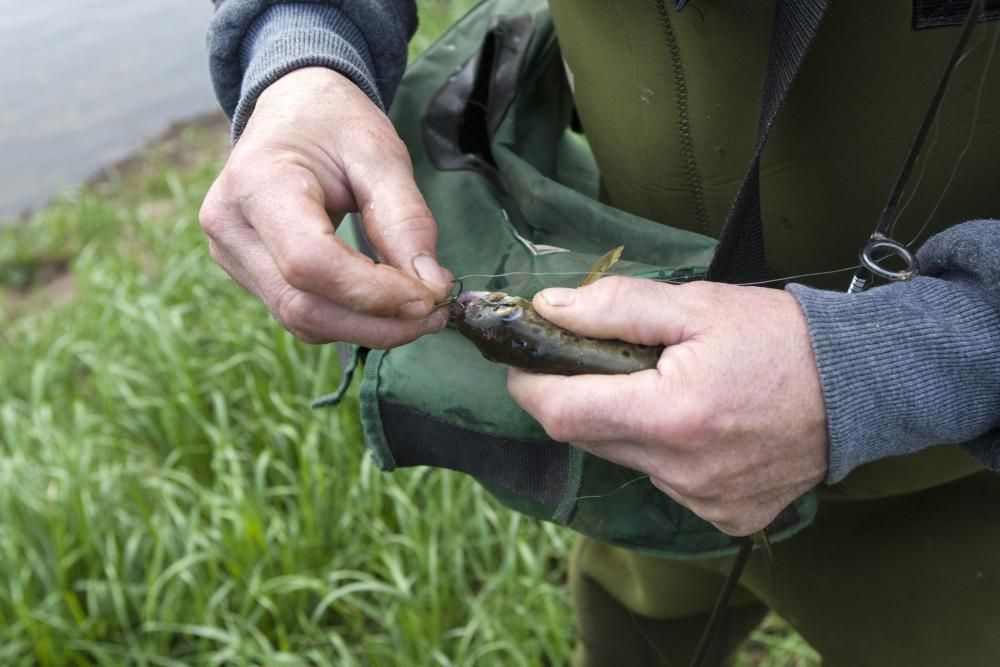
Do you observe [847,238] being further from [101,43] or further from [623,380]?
[101,43]

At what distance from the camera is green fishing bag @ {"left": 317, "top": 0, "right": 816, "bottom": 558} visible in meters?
1.61

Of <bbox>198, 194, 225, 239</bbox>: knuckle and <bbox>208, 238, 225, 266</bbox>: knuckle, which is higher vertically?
<bbox>198, 194, 225, 239</bbox>: knuckle

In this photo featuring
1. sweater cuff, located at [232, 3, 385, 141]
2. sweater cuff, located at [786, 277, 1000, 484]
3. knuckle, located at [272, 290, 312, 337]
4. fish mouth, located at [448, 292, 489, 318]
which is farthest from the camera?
sweater cuff, located at [232, 3, 385, 141]

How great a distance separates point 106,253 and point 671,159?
5.17 metres

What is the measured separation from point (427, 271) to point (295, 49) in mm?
564

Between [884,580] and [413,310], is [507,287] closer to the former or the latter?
[413,310]

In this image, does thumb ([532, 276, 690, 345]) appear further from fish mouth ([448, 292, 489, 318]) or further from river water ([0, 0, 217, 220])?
river water ([0, 0, 217, 220])

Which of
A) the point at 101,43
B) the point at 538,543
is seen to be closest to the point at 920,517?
the point at 538,543

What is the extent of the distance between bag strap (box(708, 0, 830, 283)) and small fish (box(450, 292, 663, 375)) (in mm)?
206

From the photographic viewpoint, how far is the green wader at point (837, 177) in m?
1.43

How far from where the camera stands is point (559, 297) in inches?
55.7

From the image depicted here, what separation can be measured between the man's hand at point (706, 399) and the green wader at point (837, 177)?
34 centimetres

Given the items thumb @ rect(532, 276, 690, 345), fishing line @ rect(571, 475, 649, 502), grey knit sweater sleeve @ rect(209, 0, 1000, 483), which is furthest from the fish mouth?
grey knit sweater sleeve @ rect(209, 0, 1000, 483)

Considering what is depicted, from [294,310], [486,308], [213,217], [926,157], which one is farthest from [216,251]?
[926,157]
